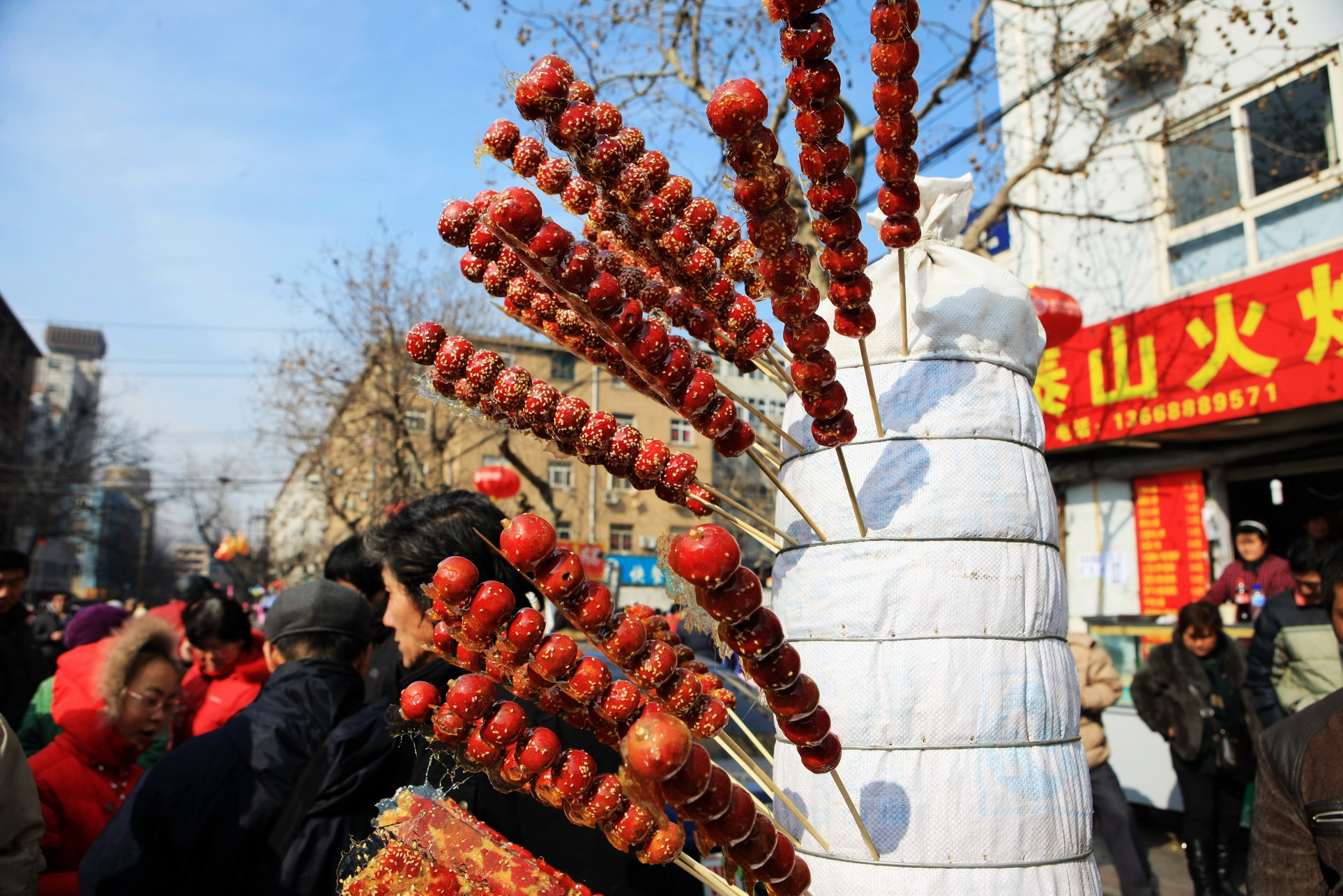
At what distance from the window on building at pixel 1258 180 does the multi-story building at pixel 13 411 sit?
2999 cm

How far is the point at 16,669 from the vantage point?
4629 millimetres

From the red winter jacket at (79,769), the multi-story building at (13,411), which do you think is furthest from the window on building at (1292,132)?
the multi-story building at (13,411)

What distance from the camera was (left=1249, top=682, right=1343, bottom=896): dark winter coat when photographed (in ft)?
6.30

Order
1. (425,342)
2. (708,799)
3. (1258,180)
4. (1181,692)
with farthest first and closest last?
1. (1258,180)
2. (1181,692)
3. (425,342)
4. (708,799)

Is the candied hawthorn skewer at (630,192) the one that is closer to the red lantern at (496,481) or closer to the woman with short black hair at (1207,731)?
the woman with short black hair at (1207,731)

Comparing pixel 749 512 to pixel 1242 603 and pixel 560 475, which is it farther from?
pixel 560 475

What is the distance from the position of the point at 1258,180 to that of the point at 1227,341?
5.97 feet

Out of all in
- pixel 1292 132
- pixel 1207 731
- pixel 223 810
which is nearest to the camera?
pixel 223 810

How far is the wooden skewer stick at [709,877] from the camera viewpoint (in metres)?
1.22

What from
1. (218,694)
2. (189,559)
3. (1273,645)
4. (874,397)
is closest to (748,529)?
(874,397)

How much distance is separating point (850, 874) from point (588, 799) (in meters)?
0.54

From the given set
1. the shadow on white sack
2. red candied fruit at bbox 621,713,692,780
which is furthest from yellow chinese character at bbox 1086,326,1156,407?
red candied fruit at bbox 621,713,692,780

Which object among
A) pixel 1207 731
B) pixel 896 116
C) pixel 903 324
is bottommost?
pixel 1207 731

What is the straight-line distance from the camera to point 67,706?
8.64 ft
